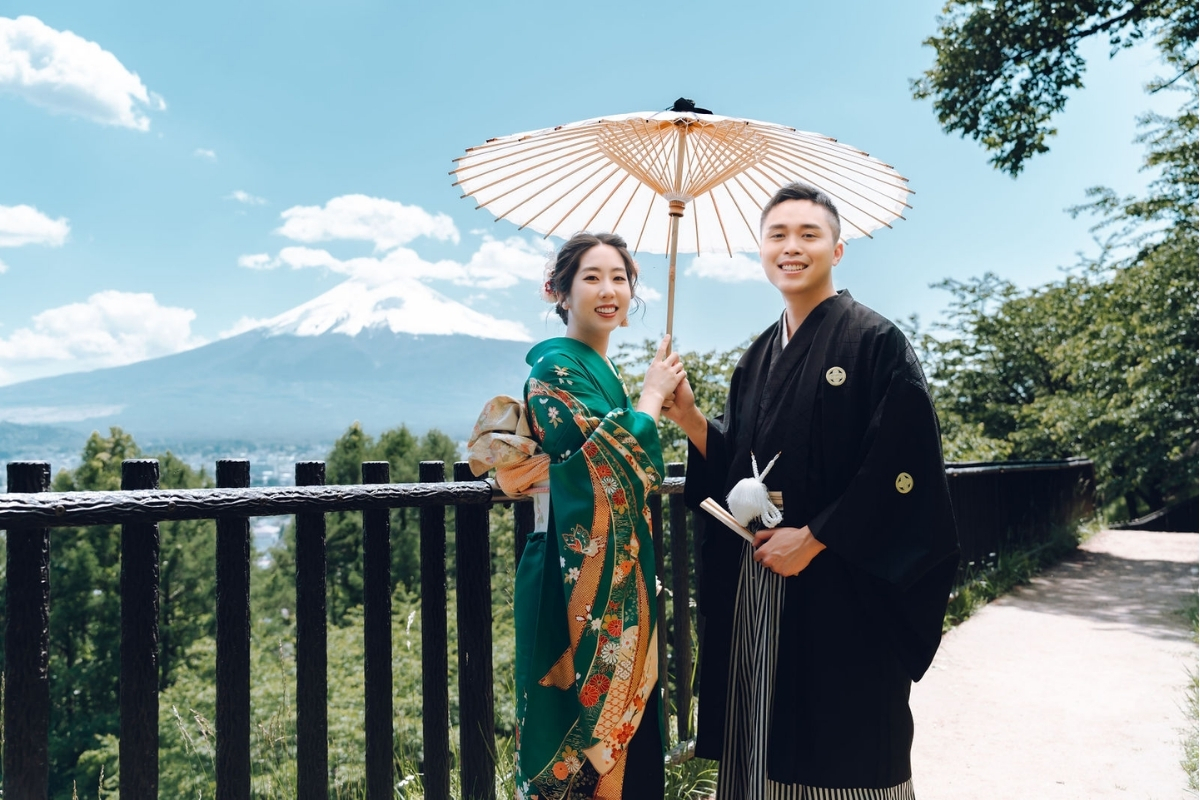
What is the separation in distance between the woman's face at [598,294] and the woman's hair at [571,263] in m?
0.02

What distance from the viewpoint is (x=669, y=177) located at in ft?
8.63

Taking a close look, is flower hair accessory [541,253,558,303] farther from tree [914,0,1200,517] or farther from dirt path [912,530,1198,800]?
tree [914,0,1200,517]

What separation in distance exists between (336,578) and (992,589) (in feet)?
83.5

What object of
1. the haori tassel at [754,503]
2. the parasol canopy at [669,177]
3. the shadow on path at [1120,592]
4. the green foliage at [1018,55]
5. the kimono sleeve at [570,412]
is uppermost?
the green foliage at [1018,55]

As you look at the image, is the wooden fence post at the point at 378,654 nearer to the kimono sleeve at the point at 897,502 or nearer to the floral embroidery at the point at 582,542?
the floral embroidery at the point at 582,542

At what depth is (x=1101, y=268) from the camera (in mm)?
16734

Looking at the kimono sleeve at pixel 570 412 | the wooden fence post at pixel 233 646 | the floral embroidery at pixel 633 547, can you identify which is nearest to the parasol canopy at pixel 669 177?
the kimono sleeve at pixel 570 412

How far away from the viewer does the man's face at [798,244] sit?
233 centimetres

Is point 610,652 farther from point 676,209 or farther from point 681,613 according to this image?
point 681,613

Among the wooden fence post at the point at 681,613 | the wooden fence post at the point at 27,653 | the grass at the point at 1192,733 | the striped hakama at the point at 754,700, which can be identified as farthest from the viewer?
the wooden fence post at the point at 681,613

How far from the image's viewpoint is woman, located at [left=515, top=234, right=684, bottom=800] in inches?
84.3

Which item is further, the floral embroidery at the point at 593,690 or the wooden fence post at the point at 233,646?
the wooden fence post at the point at 233,646

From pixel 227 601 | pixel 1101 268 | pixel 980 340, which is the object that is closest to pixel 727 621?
pixel 227 601

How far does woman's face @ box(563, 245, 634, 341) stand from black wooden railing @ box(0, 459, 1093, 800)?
0.75 m
